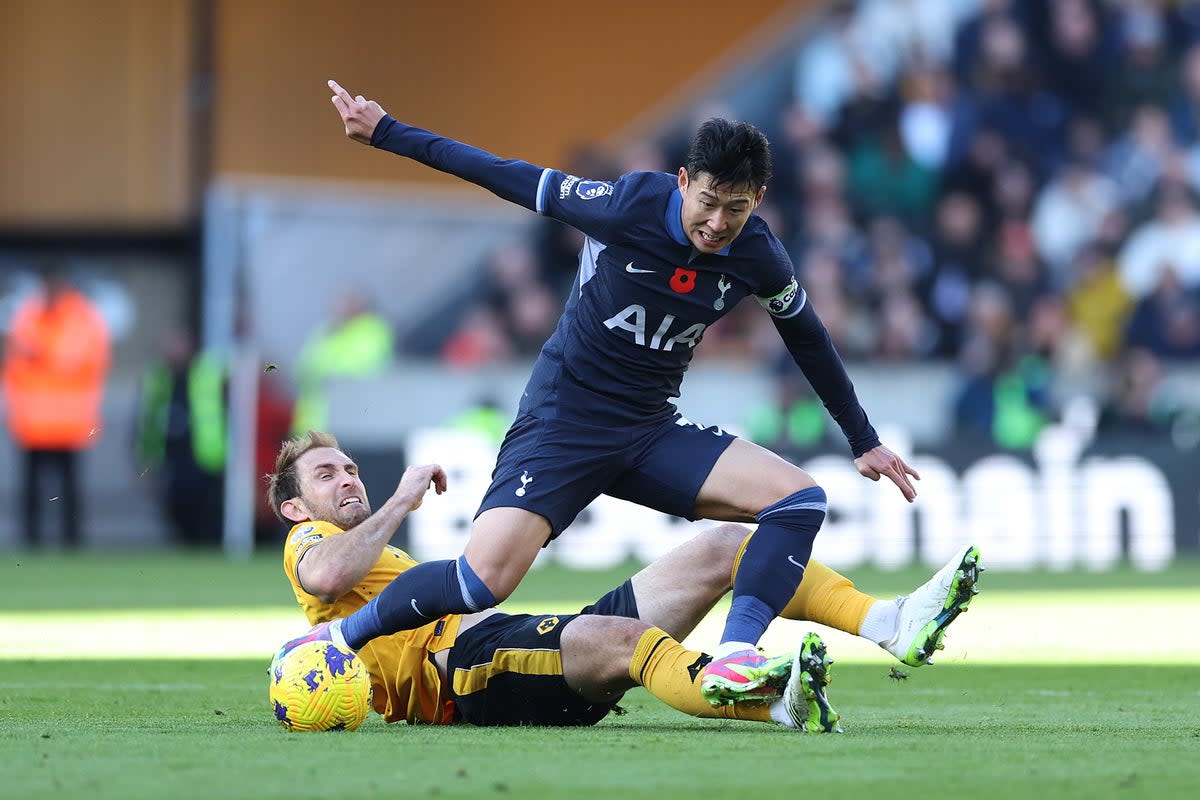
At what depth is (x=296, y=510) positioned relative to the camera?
6.42 m

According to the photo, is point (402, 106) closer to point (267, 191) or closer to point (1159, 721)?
point (267, 191)

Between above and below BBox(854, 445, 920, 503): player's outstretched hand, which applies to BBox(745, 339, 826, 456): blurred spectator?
above

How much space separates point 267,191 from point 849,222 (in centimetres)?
558

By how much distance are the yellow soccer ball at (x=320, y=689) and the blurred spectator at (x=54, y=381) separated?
1282cm

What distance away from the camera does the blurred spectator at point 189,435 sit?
58.7 feet

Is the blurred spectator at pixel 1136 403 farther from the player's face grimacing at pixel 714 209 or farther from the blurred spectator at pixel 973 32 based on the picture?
the player's face grimacing at pixel 714 209

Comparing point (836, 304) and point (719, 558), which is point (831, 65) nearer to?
point (836, 304)

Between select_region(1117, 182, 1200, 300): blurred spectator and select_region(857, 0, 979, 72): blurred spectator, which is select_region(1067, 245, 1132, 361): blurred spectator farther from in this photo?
select_region(857, 0, 979, 72): blurred spectator

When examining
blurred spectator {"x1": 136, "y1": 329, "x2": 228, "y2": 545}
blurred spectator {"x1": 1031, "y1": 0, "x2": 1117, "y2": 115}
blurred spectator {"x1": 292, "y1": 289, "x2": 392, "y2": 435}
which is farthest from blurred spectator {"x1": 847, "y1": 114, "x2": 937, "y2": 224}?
blurred spectator {"x1": 136, "y1": 329, "x2": 228, "y2": 545}

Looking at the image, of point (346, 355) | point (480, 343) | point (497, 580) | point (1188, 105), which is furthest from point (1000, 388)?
point (497, 580)

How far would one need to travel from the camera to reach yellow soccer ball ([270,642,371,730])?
566 cm

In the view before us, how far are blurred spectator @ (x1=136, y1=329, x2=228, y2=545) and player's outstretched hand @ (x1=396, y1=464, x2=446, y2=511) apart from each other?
11.9m

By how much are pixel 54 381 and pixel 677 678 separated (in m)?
13.6

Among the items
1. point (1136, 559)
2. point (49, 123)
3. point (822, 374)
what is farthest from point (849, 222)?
point (822, 374)
